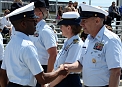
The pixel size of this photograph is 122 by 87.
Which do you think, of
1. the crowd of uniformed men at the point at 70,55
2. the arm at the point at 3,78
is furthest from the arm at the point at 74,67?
the arm at the point at 3,78

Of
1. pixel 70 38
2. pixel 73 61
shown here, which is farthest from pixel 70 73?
pixel 70 38

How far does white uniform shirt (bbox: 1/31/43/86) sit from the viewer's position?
3080 millimetres

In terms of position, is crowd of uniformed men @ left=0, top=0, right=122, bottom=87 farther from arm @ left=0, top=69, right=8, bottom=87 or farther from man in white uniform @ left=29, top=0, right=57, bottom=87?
man in white uniform @ left=29, top=0, right=57, bottom=87

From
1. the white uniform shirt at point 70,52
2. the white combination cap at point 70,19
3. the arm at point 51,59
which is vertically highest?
the white combination cap at point 70,19

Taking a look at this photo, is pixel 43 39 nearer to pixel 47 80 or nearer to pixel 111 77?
pixel 47 80

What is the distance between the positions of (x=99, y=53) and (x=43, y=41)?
1315mm

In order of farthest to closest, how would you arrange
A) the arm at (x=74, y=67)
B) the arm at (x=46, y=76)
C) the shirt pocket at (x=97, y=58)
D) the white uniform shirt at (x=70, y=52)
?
the white uniform shirt at (x=70, y=52)
the arm at (x=74, y=67)
the shirt pocket at (x=97, y=58)
the arm at (x=46, y=76)

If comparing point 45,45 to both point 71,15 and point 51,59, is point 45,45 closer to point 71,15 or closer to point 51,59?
point 51,59

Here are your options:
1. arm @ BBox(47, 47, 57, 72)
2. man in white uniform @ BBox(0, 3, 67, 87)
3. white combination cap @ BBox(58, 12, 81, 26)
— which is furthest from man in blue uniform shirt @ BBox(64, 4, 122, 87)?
arm @ BBox(47, 47, 57, 72)

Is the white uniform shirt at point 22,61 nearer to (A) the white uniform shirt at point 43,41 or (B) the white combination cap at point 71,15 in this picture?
(B) the white combination cap at point 71,15

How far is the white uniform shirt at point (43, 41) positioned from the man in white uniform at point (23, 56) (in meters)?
1.13

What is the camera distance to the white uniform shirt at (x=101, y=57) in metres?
3.22

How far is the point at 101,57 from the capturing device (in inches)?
130

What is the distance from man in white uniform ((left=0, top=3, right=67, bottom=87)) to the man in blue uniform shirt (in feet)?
1.55
